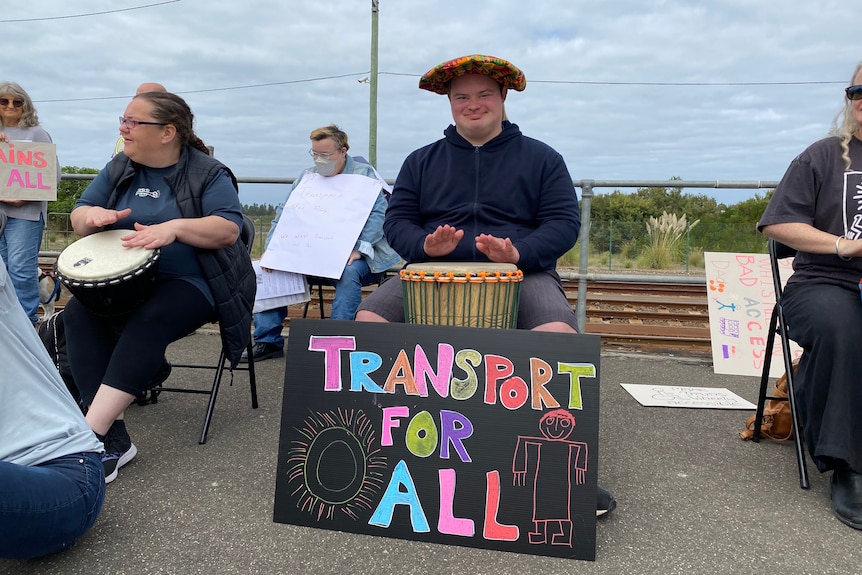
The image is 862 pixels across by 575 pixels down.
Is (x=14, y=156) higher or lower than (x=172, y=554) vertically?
higher

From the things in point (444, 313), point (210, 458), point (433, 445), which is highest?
point (444, 313)

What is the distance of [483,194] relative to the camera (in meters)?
2.54

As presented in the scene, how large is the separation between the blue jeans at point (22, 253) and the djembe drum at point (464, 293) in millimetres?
3549

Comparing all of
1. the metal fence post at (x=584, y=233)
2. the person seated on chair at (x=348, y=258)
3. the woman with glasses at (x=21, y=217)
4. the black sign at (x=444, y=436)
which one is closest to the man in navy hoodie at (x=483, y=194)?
the black sign at (x=444, y=436)

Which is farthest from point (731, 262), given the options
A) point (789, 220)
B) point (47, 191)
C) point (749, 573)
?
point (47, 191)

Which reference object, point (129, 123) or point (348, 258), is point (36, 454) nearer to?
point (129, 123)

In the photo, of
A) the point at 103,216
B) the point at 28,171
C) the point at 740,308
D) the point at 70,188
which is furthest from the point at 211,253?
the point at 70,188

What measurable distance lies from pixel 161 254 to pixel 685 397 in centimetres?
279

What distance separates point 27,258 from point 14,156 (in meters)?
0.73

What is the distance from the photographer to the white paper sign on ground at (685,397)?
336cm

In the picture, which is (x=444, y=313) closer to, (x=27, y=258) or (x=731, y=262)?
(x=731, y=262)

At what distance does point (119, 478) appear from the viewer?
2.41 meters

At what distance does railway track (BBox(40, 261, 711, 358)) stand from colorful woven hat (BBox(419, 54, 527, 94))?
1866 millimetres

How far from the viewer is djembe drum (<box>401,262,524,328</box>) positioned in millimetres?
2102
